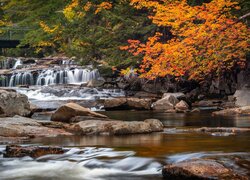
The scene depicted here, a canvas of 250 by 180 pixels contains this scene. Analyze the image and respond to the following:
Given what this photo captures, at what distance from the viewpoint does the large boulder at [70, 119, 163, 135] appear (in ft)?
35.1

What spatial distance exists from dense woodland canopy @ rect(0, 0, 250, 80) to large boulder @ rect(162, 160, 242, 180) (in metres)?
7.54

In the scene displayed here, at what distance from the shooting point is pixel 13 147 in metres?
8.23

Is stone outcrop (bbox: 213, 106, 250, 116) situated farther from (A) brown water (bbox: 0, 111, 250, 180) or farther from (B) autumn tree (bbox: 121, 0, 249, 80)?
(A) brown water (bbox: 0, 111, 250, 180)

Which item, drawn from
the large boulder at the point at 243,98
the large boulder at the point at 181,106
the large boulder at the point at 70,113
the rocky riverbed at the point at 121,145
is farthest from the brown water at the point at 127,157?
the large boulder at the point at 243,98

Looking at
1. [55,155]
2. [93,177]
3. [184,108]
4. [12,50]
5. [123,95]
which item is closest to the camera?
[93,177]

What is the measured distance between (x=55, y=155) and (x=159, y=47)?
883 cm

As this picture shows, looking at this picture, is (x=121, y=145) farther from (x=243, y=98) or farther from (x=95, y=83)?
(x=95, y=83)

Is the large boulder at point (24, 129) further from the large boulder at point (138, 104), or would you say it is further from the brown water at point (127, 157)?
the large boulder at point (138, 104)

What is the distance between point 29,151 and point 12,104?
759cm

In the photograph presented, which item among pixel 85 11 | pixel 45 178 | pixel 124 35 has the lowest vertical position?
pixel 45 178

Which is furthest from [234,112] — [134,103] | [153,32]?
[153,32]

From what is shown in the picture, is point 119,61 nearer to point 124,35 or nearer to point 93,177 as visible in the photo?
point 124,35

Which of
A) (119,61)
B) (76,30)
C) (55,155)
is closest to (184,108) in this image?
(119,61)

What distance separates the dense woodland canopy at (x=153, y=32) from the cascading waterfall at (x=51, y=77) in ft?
11.3
